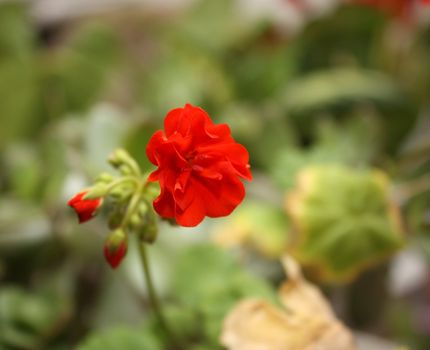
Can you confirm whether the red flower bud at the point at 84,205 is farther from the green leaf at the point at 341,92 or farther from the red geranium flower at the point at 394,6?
the red geranium flower at the point at 394,6

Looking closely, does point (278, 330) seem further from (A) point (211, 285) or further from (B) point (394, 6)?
(B) point (394, 6)

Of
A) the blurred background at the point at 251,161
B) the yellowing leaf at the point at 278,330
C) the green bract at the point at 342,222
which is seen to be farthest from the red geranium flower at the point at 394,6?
the yellowing leaf at the point at 278,330

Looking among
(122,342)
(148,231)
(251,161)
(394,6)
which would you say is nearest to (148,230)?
(148,231)

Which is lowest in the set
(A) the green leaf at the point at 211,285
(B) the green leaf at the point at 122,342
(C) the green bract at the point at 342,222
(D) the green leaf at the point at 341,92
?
(B) the green leaf at the point at 122,342

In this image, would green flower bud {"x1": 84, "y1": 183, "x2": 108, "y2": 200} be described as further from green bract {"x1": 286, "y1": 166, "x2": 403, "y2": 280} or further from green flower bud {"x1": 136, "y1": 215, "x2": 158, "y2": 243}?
green bract {"x1": 286, "y1": 166, "x2": 403, "y2": 280}

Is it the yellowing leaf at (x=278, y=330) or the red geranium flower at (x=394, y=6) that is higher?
the red geranium flower at (x=394, y=6)

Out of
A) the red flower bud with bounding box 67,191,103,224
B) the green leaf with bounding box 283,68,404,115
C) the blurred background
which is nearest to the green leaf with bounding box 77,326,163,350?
the blurred background
